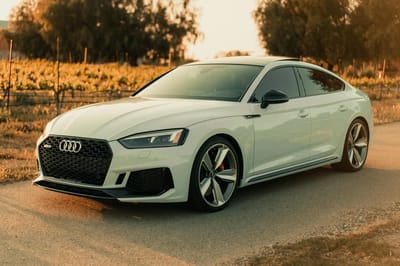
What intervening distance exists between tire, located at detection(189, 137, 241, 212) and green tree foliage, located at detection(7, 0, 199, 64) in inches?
2275

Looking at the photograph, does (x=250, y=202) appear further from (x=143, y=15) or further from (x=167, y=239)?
(x=143, y=15)

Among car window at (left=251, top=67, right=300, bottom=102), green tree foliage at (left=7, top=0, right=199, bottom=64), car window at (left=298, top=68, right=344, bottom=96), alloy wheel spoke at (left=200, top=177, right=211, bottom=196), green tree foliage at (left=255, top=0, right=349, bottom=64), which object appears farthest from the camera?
green tree foliage at (left=7, top=0, right=199, bottom=64)

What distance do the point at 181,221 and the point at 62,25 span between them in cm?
6102

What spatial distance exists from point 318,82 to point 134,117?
306 cm

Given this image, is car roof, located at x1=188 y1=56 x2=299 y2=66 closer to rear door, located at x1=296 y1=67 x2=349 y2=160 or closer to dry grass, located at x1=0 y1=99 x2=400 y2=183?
rear door, located at x1=296 y1=67 x2=349 y2=160

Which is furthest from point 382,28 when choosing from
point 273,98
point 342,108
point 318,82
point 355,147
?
point 273,98

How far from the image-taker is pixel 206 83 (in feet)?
25.1

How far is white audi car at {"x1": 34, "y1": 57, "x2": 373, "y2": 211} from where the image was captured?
6188 mm

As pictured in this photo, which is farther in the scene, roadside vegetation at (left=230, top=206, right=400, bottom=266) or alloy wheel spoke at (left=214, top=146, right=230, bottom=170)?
alloy wheel spoke at (left=214, top=146, right=230, bottom=170)

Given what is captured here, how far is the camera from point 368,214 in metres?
6.70

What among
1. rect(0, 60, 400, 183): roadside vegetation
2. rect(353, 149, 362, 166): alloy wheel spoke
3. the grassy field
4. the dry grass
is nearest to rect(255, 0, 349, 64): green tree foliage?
rect(0, 60, 400, 183): roadside vegetation

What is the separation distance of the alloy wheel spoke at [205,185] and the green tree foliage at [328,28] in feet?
166

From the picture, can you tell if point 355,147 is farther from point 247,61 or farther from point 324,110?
point 247,61

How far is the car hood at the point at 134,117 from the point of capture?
6281 mm
